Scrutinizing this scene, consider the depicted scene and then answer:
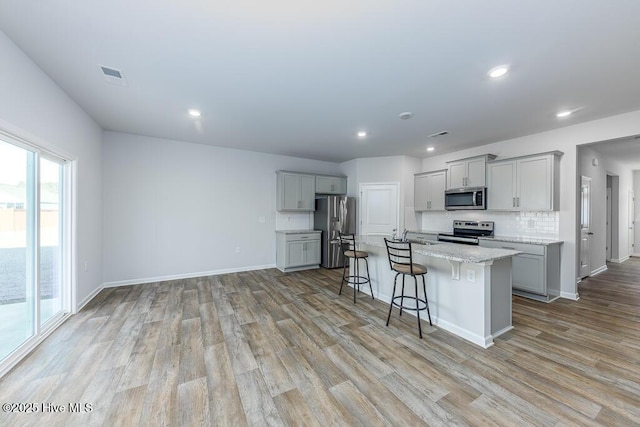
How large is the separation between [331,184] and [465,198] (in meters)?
2.86

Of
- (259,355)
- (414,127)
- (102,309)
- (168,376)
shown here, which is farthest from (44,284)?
(414,127)

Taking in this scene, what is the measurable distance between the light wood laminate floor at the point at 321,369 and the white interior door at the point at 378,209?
2626 millimetres

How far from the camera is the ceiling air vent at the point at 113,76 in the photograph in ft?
7.72

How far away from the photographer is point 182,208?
15.6 feet

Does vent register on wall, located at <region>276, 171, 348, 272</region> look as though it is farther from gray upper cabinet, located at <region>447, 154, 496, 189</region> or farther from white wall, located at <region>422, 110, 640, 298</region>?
white wall, located at <region>422, 110, 640, 298</region>

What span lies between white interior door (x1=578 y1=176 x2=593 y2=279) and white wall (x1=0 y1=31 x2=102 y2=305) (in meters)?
7.39

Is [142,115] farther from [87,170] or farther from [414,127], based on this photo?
[414,127]

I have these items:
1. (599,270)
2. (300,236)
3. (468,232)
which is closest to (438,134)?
(468,232)

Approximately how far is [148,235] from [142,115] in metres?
2.12

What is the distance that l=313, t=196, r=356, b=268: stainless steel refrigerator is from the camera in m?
5.59

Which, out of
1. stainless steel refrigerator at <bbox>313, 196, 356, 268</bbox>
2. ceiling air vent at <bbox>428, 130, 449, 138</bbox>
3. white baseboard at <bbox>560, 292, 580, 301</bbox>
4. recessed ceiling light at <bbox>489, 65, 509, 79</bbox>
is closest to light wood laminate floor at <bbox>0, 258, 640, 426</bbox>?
white baseboard at <bbox>560, 292, 580, 301</bbox>

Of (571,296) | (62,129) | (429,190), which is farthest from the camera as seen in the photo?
(429,190)

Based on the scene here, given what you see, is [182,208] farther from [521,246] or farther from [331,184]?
[521,246]

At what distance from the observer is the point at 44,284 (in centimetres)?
277
